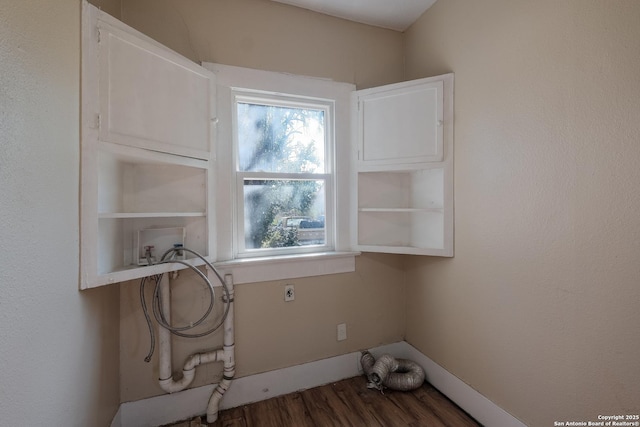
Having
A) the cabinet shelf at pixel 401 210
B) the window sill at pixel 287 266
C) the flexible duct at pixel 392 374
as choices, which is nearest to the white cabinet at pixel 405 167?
the cabinet shelf at pixel 401 210

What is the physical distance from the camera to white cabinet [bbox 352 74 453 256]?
1735 mm

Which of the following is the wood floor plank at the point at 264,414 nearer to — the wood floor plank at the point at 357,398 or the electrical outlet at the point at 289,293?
the wood floor plank at the point at 357,398

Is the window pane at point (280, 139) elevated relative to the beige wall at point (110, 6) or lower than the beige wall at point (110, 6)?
lower

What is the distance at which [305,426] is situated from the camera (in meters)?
1.55

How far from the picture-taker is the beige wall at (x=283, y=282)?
157cm

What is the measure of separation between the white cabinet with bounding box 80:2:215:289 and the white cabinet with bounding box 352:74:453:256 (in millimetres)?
1072

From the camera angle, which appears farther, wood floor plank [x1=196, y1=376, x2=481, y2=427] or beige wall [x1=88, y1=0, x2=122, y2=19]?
wood floor plank [x1=196, y1=376, x2=481, y2=427]

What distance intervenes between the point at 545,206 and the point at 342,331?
1.50 meters

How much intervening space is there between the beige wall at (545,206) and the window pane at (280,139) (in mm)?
967

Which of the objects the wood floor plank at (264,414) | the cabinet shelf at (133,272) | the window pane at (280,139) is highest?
the window pane at (280,139)

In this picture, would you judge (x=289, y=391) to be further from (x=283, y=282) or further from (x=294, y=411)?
(x=283, y=282)

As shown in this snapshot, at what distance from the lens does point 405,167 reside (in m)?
1.83

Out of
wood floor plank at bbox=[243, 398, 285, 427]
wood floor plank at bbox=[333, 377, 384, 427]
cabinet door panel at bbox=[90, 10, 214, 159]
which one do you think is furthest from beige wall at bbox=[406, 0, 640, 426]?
cabinet door panel at bbox=[90, 10, 214, 159]

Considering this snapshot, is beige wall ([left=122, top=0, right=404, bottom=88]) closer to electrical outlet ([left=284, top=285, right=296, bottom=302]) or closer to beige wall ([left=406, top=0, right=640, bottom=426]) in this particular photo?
beige wall ([left=406, top=0, right=640, bottom=426])
